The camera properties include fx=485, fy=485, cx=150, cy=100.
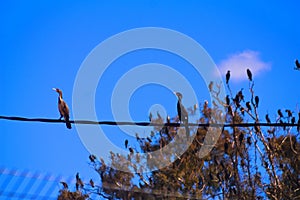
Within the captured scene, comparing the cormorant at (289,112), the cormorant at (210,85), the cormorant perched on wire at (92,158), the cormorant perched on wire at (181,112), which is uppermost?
the cormorant perched on wire at (92,158)

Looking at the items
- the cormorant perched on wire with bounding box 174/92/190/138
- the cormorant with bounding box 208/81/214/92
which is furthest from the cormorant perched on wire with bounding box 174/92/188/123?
the cormorant with bounding box 208/81/214/92

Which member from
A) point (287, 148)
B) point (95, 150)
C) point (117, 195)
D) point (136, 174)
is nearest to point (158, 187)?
point (136, 174)

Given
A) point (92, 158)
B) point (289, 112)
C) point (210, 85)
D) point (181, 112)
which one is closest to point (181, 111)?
point (181, 112)

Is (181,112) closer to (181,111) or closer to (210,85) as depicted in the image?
(181,111)

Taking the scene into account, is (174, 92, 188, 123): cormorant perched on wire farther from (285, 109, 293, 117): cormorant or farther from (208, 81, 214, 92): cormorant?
(285, 109, 293, 117): cormorant

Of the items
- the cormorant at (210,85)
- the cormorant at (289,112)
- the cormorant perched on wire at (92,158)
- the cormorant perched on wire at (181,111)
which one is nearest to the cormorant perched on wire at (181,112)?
the cormorant perched on wire at (181,111)

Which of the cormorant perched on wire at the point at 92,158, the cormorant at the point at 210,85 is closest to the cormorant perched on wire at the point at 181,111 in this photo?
the cormorant at the point at 210,85

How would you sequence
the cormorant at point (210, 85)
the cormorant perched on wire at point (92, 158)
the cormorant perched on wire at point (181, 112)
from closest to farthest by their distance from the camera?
the cormorant perched on wire at point (181, 112), the cormorant at point (210, 85), the cormorant perched on wire at point (92, 158)

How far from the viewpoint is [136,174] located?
13039 millimetres

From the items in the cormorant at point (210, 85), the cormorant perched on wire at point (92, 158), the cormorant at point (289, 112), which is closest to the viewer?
the cormorant at point (289, 112)

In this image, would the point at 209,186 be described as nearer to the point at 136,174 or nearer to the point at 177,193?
the point at 177,193

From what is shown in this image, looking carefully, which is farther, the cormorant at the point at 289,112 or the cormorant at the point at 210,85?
the cormorant at the point at 210,85

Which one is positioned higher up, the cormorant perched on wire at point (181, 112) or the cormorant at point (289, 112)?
the cormorant at point (289, 112)

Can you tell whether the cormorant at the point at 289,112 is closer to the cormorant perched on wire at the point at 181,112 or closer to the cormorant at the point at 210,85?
the cormorant at the point at 210,85
